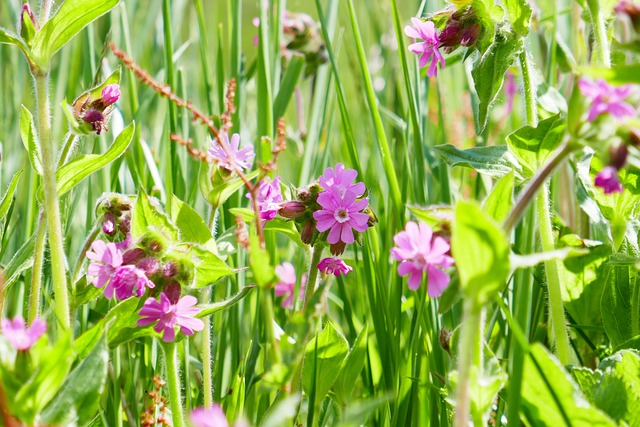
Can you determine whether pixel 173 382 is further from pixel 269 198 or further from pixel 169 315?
pixel 269 198

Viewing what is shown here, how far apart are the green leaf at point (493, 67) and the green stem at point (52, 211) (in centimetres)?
62

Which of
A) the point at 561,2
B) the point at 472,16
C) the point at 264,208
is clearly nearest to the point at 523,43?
the point at 472,16

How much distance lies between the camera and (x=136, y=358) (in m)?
1.34

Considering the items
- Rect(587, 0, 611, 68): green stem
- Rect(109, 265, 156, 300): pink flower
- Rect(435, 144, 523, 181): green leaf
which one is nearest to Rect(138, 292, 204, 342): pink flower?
Rect(109, 265, 156, 300): pink flower

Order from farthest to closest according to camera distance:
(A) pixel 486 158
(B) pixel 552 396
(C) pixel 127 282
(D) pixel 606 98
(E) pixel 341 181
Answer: (A) pixel 486 158, (E) pixel 341 181, (C) pixel 127 282, (B) pixel 552 396, (D) pixel 606 98

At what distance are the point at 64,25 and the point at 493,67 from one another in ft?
2.08

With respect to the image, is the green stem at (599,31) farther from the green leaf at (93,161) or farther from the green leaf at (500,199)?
the green leaf at (93,161)

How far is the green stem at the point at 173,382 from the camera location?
3.18 ft

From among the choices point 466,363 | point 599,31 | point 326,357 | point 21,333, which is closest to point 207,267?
point 326,357

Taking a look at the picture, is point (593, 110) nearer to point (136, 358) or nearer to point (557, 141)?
point (557, 141)

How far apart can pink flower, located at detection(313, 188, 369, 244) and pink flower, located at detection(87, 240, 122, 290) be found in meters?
0.27

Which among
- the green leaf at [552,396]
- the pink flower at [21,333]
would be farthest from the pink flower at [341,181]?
the pink flower at [21,333]

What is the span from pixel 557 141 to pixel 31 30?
777 mm

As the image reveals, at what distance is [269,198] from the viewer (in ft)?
3.65
